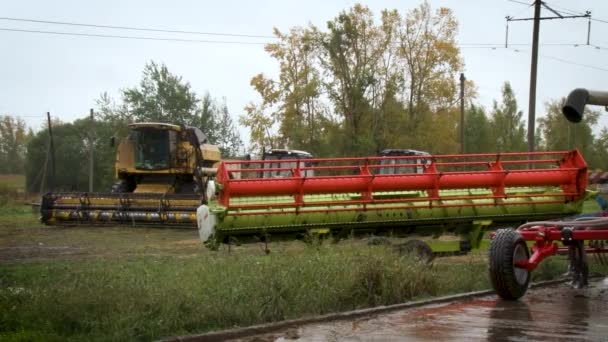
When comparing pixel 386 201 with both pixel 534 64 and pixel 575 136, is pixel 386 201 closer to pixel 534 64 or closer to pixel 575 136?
pixel 534 64

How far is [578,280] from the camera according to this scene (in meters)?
11.0

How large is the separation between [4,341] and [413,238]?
8445mm

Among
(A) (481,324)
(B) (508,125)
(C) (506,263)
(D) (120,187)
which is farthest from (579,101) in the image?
(B) (508,125)

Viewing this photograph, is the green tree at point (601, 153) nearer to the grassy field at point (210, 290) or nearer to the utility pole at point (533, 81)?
the utility pole at point (533, 81)

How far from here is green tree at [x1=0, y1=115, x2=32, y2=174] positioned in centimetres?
7612

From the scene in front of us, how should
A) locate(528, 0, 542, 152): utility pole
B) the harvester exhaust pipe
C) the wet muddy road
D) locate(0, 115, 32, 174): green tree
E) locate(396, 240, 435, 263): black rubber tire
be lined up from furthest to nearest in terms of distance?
locate(0, 115, 32, 174): green tree
locate(528, 0, 542, 152): utility pole
locate(396, 240, 435, 263): black rubber tire
the harvester exhaust pipe
the wet muddy road

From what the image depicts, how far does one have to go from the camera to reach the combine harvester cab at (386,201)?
41.1ft

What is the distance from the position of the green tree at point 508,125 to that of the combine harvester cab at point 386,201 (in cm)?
4658

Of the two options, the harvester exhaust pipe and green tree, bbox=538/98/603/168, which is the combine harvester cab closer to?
the harvester exhaust pipe

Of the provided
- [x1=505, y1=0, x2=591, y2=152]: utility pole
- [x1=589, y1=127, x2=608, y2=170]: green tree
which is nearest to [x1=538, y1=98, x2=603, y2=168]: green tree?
[x1=589, y1=127, x2=608, y2=170]: green tree

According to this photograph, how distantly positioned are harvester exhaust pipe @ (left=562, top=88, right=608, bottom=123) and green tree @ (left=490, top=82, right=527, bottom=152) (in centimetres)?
5039

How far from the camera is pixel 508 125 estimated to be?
219ft

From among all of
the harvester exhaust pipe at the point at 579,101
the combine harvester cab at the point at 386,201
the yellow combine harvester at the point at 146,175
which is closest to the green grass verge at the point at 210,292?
the combine harvester cab at the point at 386,201

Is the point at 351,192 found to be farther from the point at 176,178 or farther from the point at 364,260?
the point at 176,178
